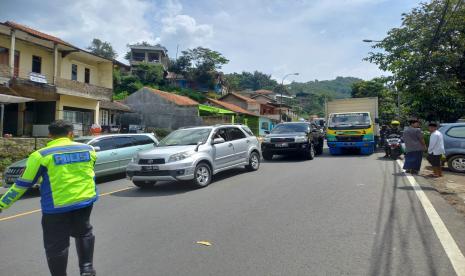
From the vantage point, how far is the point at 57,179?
11.8 feet

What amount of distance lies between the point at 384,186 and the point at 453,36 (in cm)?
1720

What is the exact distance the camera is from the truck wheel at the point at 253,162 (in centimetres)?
1244

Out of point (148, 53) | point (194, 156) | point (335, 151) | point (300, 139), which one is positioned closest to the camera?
point (194, 156)

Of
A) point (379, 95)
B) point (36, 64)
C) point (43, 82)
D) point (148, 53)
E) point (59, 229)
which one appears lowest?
point (59, 229)

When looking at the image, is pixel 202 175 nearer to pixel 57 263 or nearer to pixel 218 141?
pixel 218 141

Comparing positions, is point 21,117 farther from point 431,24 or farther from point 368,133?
point 431,24

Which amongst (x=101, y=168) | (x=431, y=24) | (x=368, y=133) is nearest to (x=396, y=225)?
(x=101, y=168)

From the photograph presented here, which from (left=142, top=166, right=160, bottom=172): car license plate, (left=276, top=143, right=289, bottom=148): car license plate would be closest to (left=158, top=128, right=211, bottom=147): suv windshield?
(left=142, top=166, right=160, bottom=172): car license plate

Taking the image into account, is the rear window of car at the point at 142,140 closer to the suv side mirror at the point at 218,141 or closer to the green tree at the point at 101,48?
the suv side mirror at the point at 218,141

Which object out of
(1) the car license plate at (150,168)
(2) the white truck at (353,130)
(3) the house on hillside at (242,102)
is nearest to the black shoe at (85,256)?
(1) the car license plate at (150,168)

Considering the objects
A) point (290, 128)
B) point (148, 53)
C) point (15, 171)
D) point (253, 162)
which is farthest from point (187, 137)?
point (148, 53)

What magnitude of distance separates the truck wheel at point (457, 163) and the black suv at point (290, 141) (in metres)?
5.29

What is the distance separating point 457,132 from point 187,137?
844cm

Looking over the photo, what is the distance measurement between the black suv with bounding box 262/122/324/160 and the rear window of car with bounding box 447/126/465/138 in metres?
5.26
